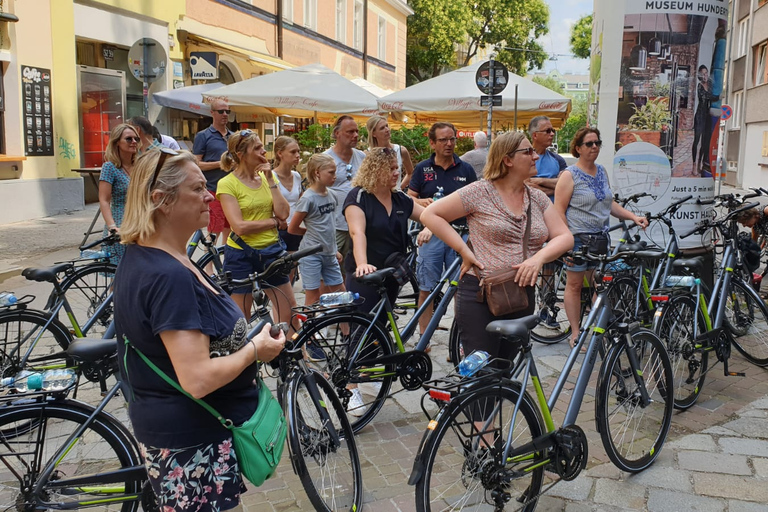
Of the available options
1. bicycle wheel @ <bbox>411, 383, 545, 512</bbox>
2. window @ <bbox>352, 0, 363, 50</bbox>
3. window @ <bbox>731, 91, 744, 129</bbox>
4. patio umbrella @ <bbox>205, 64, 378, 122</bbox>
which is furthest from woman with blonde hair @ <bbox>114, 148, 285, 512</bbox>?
window @ <bbox>731, 91, 744, 129</bbox>

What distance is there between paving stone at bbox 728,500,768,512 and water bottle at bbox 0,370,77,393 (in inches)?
126

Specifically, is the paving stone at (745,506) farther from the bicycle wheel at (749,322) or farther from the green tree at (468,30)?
the green tree at (468,30)

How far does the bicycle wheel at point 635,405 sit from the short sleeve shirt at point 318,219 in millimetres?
2887

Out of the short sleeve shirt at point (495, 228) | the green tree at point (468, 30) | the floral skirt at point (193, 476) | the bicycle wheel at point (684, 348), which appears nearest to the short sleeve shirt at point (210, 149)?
the short sleeve shirt at point (495, 228)

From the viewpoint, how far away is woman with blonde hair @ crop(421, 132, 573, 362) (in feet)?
12.6

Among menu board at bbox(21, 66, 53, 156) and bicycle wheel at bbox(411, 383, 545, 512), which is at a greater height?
menu board at bbox(21, 66, 53, 156)

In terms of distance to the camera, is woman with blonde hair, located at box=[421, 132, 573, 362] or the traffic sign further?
the traffic sign

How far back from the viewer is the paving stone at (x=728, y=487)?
150 inches

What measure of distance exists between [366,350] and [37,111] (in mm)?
11613

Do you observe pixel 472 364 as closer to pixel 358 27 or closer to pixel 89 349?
pixel 89 349

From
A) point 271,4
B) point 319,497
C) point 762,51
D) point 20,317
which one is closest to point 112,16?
point 271,4

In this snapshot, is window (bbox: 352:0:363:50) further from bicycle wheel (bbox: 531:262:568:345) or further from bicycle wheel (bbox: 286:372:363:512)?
bicycle wheel (bbox: 286:372:363:512)

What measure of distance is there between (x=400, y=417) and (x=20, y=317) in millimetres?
2564

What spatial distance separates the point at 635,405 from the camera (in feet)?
13.3
